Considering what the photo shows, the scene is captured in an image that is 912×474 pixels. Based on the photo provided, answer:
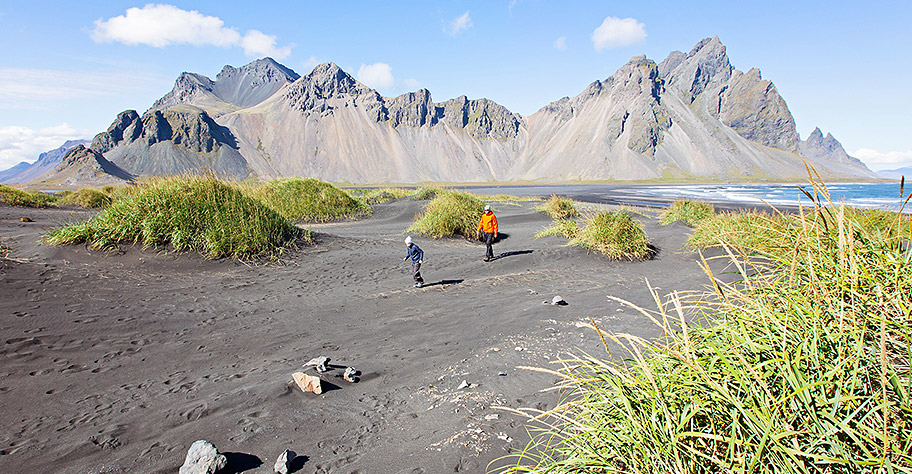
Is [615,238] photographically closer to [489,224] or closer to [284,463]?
[489,224]

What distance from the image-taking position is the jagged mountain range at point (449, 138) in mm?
115312

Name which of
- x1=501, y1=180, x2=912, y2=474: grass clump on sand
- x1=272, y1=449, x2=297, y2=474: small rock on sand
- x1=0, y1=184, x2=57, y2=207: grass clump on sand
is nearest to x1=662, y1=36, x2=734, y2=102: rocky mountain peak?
x1=0, y1=184, x2=57, y2=207: grass clump on sand

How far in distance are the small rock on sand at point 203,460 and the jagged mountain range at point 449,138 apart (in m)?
120

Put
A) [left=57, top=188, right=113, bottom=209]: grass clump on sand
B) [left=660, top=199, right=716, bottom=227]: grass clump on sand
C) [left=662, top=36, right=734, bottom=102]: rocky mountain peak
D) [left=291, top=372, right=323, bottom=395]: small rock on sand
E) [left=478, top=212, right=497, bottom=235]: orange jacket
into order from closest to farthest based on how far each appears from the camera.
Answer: [left=291, top=372, right=323, bottom=395]: small rock on sand → [left=478, top=212, right=497, bottom=235]: orange jacket → [left=660, top=199, right=716, bottom=227]: grass clump on sand → [left=57, top=188, right=113, bottom=209]: grass clump on sand → [left=662, top=36, right=734, bottom=102]: rocky mountain peak

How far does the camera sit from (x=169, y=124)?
380 ft

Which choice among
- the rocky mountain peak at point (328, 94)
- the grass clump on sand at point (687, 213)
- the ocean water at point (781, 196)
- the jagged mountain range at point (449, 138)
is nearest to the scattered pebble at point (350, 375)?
the grass clump on sand at point (687, 213)

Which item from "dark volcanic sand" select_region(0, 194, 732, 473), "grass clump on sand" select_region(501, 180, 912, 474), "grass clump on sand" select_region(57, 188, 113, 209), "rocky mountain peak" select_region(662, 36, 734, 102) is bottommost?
"dark volcanic sand" select_region(0, 194, 732, 473)

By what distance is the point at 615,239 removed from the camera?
11.2m

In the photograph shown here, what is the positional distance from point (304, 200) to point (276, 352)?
17.1m

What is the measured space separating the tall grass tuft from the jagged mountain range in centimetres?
11396

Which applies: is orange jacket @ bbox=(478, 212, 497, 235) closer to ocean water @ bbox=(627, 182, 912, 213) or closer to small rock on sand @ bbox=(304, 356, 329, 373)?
small rock on sand @ bbox=(304, 356, 329, 373)

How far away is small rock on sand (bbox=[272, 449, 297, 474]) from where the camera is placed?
9.77 ft

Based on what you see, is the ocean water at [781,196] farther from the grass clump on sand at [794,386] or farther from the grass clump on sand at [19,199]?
the grass clump on sand at [19,199]

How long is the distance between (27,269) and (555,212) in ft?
60.4
